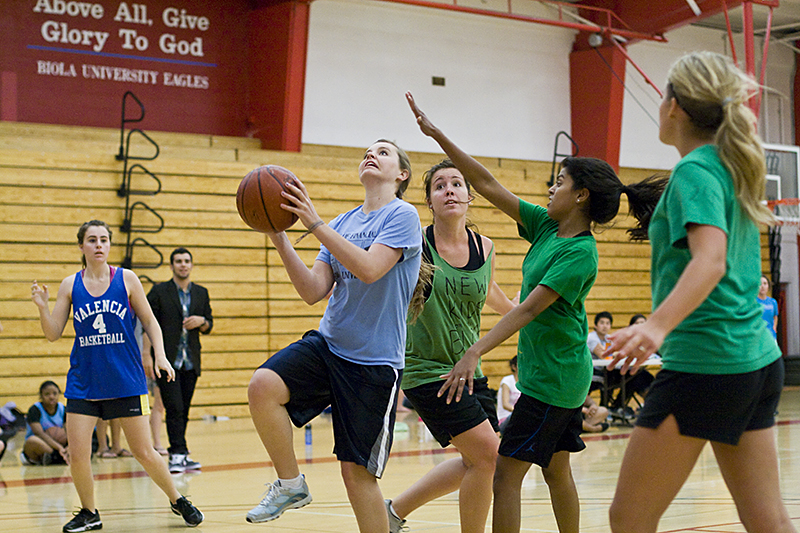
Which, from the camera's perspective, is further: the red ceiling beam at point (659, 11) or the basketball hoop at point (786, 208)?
the red ceiling beam at point (659, 11)

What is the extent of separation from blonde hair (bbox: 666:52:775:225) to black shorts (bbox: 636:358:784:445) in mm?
451

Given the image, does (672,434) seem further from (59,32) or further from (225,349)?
(59,32)

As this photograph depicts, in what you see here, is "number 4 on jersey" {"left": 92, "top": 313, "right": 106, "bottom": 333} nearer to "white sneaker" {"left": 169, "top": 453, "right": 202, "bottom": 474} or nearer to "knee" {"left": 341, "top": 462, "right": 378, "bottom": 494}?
"white sneaker" {"left": 169, "top": 453, "right": 202, "bottom": 474}

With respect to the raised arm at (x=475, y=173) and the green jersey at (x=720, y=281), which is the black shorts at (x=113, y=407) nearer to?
the raised arm at (x=475, y=173)

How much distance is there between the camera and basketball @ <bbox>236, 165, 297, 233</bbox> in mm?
3355

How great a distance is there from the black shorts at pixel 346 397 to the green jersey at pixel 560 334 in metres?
0.55

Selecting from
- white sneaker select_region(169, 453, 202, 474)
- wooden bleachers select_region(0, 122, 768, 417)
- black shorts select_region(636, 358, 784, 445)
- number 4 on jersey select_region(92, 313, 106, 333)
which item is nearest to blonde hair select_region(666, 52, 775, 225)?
black shorts select_region(636, 358, 784, 445)

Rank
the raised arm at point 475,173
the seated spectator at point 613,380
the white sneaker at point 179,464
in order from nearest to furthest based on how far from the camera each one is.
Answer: the raised arm at point 475,173 → the white sneaker at point 179,464 → the seated spectator at point 613,380

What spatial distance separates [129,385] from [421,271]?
225 centimetres

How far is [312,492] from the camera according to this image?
6.49 meters

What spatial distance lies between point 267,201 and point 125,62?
1026 cm

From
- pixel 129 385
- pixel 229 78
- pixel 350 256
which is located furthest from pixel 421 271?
pixel 229 78

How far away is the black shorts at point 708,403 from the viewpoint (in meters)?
2.43

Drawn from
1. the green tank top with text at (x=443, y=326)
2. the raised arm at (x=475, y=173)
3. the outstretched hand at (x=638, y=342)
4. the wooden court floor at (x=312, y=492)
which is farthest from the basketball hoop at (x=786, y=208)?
the outstretched hand at (x=638, y=342)
